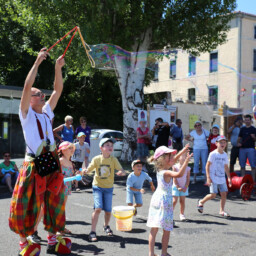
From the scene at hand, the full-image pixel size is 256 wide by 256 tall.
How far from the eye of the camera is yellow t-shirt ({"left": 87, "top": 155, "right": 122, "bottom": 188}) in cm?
556

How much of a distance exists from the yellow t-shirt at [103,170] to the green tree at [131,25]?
7741 millimetres

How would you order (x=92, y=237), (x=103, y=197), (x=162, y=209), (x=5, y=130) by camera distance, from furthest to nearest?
(x=5, y=130) → (x=103, y=197) → (x=92, y=237) → (x=162, y=209)

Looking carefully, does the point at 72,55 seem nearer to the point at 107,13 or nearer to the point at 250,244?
the point at 107,13

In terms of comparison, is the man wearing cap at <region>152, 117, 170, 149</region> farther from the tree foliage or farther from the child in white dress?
the child in white dress

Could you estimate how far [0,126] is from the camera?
12414mm

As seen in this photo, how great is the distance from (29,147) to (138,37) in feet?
36.6

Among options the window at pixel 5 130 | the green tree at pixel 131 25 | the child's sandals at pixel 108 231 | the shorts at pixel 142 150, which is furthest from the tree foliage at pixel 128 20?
the child's sandals at pixel 108 231

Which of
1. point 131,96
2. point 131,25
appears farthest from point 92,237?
point 131,25

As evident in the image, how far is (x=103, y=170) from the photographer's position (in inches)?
222

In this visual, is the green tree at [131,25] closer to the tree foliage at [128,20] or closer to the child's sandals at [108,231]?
the tree foliage at [128,20]

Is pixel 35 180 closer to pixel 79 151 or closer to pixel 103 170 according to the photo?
pixel 103 170

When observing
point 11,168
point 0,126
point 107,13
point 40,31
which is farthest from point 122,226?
point 40,31

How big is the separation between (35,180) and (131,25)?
11.0 meters

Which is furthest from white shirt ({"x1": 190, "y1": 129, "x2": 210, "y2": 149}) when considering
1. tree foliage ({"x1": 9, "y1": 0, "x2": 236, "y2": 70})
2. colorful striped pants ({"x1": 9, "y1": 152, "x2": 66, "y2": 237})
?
colorful striped pants ({"x1": 9, "y1": 152, "x2": 66, "y2": 237})
